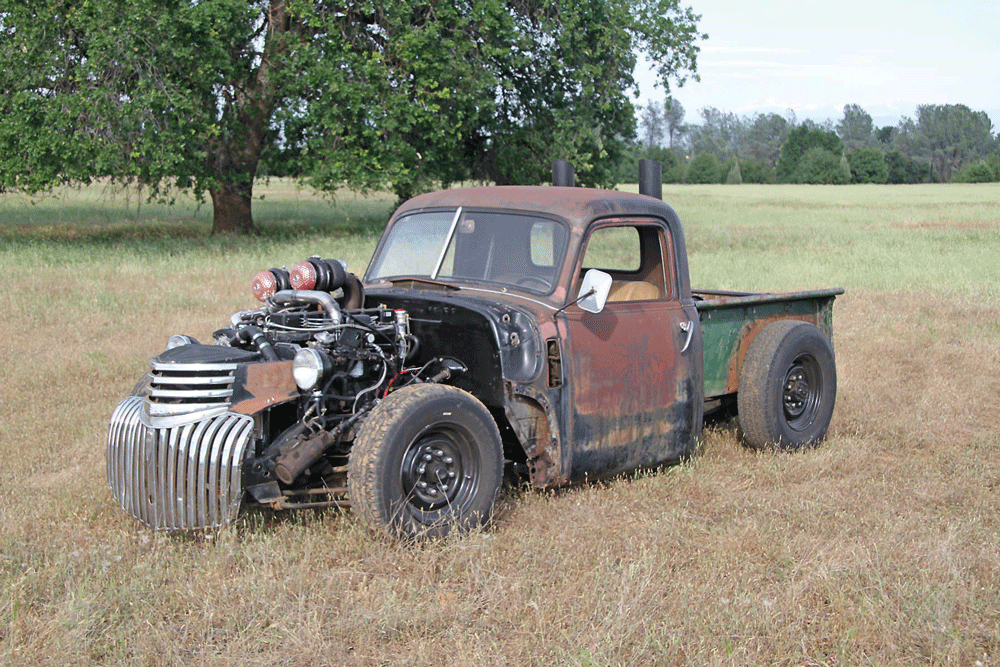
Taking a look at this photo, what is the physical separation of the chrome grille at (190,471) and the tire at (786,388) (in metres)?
3.48

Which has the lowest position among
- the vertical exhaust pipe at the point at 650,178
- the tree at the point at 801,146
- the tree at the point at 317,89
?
the vertical exhaust pipe at the point at 650,178

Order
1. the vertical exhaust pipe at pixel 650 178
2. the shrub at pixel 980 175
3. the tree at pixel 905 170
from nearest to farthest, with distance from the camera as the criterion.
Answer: the vertical exhaust pipe at pixel 650 178, the shrub at pixel 980 175, the tree at pixel 905 170

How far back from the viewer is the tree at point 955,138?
366 feet

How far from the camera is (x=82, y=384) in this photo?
815 cm

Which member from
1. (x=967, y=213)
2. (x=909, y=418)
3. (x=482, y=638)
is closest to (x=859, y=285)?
(x=909, y=418)

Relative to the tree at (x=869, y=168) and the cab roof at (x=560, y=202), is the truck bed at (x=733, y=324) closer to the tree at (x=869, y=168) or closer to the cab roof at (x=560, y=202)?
the cab roof at (x=560, y=202)

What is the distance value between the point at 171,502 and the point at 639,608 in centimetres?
216

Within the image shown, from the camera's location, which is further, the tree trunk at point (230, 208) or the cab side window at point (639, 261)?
the tree trunk at point (230, 208)

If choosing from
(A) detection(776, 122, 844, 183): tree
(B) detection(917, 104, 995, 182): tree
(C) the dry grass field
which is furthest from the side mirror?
(B) detection(917, 104, 995, 182): tree

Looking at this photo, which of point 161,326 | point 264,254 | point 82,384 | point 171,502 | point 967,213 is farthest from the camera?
point 967,213

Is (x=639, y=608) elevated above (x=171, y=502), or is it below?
below

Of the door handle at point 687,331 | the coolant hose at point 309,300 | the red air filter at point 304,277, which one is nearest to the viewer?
the coolant hose at point 309,300

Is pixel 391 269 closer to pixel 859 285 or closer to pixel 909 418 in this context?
pixel 909 418

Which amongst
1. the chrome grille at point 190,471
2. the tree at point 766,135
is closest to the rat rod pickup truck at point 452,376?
the chrome grille at point 190,471
